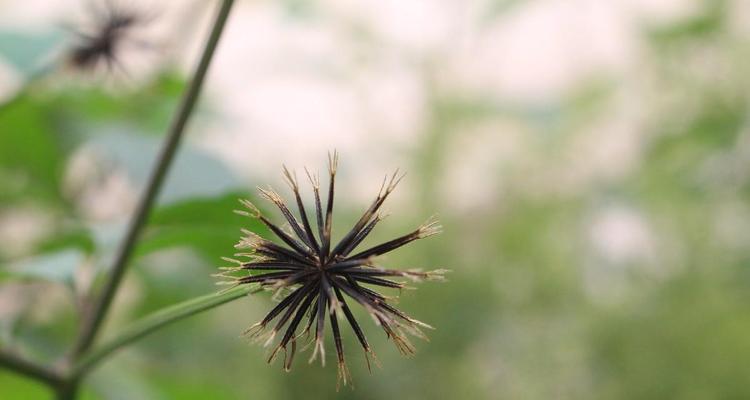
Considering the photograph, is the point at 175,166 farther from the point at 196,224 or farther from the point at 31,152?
the point at 31,152

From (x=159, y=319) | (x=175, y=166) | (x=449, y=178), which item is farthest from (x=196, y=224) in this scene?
(x=449, y=178)

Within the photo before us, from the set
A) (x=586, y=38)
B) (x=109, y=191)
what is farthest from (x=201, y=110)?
(x=586, y=38)

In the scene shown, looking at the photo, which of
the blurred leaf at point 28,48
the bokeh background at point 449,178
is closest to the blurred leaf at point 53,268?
the bokeh background at point 449,178

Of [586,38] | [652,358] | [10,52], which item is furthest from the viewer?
[586,38]

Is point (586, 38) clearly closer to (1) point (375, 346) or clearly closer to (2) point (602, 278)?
(2) point (602, 278)

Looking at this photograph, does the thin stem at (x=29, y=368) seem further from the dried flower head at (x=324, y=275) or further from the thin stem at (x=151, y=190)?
the dried flower head at (x=324, y=275)

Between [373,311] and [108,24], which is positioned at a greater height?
[108,24]

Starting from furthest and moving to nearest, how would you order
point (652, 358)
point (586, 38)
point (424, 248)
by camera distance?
point (586, 38), point (424, 248), point (652, 358)

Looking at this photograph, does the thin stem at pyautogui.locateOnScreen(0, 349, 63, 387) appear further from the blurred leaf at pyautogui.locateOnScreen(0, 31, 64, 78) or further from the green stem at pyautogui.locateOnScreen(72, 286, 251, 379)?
the blurred leaf at pyautogui.locateOnScreen(0, 31, 64, 78)
